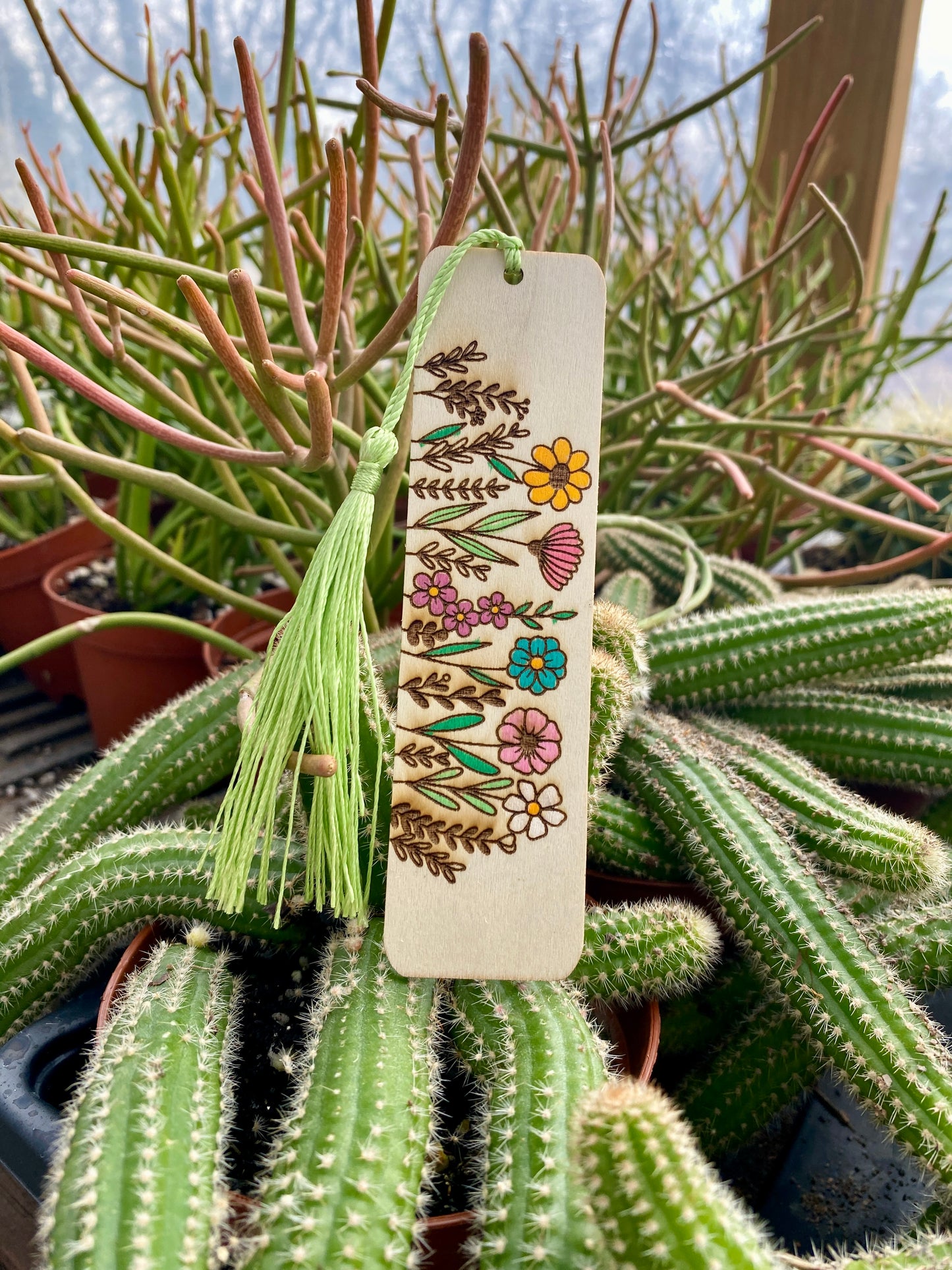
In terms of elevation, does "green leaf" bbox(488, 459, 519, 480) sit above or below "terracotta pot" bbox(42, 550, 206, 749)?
above

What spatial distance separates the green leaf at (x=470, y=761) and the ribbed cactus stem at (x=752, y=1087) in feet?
0.92

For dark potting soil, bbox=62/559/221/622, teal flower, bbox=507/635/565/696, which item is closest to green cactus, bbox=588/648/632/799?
teal flower, bbox=507/635/565/696

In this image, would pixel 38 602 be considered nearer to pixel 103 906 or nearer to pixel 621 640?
pixel 103 906

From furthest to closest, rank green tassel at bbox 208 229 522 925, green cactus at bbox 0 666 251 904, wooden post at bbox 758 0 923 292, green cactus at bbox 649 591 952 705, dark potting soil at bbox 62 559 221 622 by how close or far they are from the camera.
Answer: wooden post at bbox 758 0 923 292, dark potting soil at bbox 62 559 221 622, green cactus at bbox 649 591 952 705, green cactus at bbox 0 666 251 904, green tassel at bbox 208 229 522 925

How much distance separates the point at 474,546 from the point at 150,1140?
0.34 metres

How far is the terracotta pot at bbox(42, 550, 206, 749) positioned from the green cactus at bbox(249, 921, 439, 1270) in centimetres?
61

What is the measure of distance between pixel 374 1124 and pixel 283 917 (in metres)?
0.18

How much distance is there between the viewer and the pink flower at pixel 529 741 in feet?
1.63

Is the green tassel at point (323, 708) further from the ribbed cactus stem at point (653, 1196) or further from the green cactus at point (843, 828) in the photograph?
the green cactus at point (843, 828)

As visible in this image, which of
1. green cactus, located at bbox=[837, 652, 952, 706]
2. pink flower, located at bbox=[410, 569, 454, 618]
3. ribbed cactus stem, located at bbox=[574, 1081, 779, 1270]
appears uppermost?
pink flower, located at bbox=[410, 569, 454, 618]

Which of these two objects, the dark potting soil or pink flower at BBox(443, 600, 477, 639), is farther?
the dark potting soil

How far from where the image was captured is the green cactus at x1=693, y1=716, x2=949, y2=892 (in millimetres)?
604

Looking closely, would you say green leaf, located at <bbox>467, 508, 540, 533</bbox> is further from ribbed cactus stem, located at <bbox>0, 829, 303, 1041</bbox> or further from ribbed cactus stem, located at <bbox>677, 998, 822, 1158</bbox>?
ribbed cactus stem, located at <bbox>677, 998, 822, 1158</bbox>

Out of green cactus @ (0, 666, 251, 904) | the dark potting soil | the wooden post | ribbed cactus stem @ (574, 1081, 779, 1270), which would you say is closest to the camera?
ribbed cactus stem @ (574, 1081, 779, 1270)
